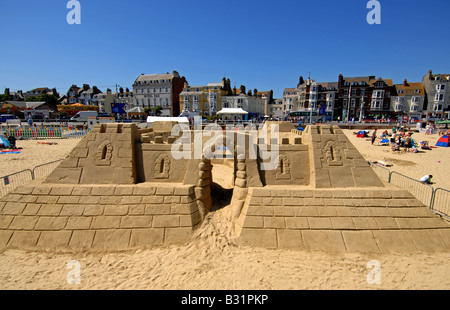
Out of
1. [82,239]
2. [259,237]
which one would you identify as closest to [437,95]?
A: [259,237]

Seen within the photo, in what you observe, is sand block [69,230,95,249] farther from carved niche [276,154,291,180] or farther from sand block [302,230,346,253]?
sand block [302,230,346,253]

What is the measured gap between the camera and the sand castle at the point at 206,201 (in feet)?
21.9

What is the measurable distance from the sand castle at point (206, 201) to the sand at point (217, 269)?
0.31 meters

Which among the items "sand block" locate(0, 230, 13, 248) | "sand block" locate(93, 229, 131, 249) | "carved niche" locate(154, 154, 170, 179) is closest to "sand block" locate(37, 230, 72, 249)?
"sand block" locate(93, 229, 131, 249)

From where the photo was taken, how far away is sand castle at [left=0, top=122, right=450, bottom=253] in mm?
6672

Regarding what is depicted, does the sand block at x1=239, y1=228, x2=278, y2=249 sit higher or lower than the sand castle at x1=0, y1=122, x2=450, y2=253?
lower

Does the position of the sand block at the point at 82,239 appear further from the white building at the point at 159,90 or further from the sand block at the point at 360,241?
the white building at the point at 159,90

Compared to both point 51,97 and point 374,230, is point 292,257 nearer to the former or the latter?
point 374,230

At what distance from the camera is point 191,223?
6.96 metres

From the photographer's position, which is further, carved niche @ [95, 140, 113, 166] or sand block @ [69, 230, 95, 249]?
carved niche @ [95, 140, 113, 166]

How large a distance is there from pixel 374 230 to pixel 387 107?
55.9m

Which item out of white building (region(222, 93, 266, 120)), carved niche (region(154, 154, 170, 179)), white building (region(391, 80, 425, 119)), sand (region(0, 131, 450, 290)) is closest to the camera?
sand (region(0, 131, 450, 290))

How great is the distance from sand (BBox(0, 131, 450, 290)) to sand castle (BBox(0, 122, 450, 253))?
12.1 inches

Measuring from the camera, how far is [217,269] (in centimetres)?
588
